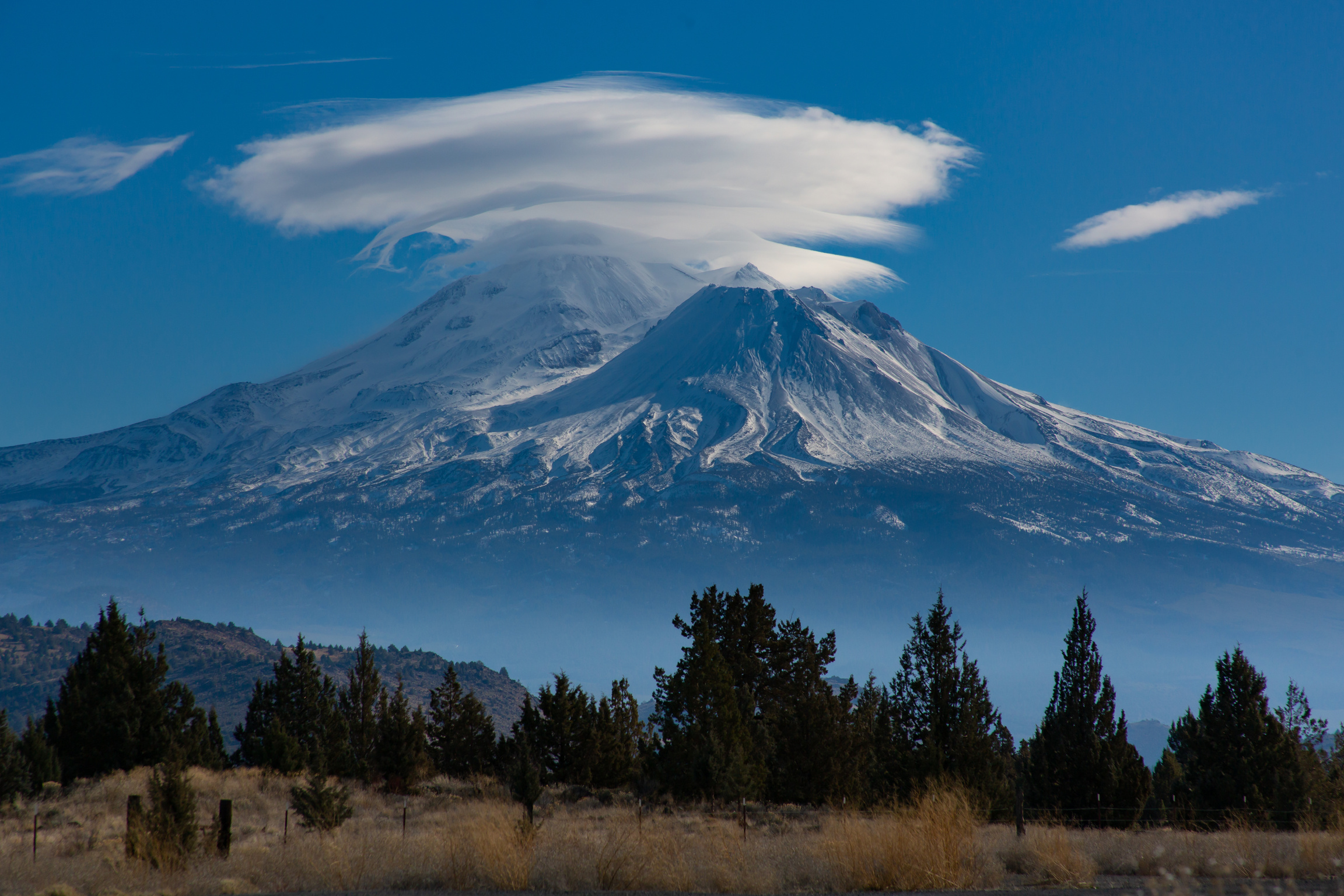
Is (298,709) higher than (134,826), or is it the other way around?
(134,826)

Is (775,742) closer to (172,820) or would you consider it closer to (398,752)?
(398,752)

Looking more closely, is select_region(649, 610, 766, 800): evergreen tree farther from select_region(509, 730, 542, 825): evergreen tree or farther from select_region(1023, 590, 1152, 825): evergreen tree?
select_region(1023, 590, 1152, 825): evergreen tree

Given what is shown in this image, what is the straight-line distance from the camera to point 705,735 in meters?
34.1

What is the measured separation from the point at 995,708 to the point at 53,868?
26.8 meters

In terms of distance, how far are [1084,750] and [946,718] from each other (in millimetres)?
11788

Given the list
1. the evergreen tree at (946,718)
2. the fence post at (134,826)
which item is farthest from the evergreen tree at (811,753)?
the fence post at (134,826)

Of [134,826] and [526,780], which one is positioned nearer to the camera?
[134,826]

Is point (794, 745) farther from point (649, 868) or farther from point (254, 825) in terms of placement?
point (649, 868)

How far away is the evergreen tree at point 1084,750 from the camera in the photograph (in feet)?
126

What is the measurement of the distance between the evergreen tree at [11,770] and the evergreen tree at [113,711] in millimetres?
3897

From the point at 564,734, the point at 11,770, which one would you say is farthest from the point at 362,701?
the point at 11,770

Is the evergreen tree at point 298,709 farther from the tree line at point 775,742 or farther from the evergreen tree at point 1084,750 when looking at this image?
the evergreen tree at point 1084,750

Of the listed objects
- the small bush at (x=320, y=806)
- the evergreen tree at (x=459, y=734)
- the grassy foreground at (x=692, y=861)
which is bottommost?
the evergreen tree at (x=459, y=734)

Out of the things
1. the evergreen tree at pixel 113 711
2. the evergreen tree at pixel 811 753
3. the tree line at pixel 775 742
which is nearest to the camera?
the tree line at pixel 775 742
